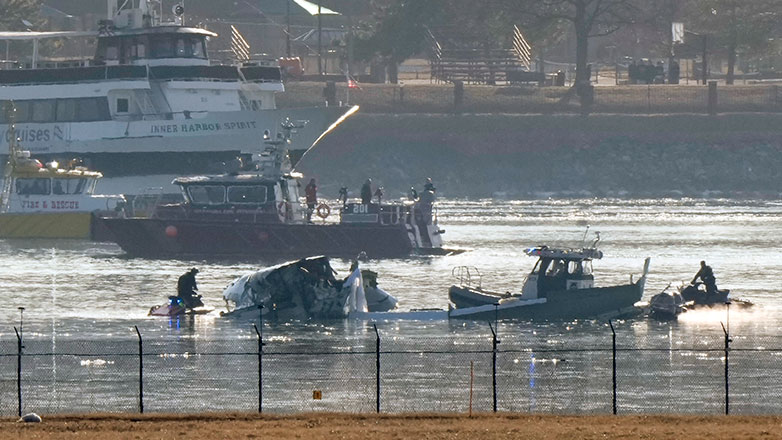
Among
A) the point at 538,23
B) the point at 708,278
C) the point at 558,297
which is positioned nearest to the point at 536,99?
the point at 538,23

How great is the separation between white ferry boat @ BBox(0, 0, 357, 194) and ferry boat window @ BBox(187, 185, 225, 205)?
16.0 m

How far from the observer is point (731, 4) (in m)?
127

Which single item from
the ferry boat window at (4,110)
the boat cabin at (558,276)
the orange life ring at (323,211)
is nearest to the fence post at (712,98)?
the ferry boat window at (4,110)

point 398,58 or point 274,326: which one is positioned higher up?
point 398,58

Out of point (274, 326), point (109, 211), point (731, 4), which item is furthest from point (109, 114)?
point (731, 4)

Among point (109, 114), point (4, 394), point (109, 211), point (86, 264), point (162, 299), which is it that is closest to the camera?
point (4, 394)

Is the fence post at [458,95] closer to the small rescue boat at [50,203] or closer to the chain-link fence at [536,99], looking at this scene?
the chain-link fence at [536,99]

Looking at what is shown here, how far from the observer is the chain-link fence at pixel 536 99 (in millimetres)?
119562

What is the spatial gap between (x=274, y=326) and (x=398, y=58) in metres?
78.3

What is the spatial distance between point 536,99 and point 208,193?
2098 inches

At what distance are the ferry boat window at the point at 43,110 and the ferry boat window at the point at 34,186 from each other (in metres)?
11.6

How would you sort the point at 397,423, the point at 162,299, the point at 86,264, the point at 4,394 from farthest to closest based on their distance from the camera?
the point at 86,264
the point at 162,299
the point at 4,394
the point at 397,423

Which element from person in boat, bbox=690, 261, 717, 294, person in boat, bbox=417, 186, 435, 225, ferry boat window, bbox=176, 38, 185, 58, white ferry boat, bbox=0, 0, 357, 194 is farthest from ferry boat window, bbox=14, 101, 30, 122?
person in boat, bbox=690, 261, 717, 294

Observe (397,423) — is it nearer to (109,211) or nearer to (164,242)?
(164,242)
